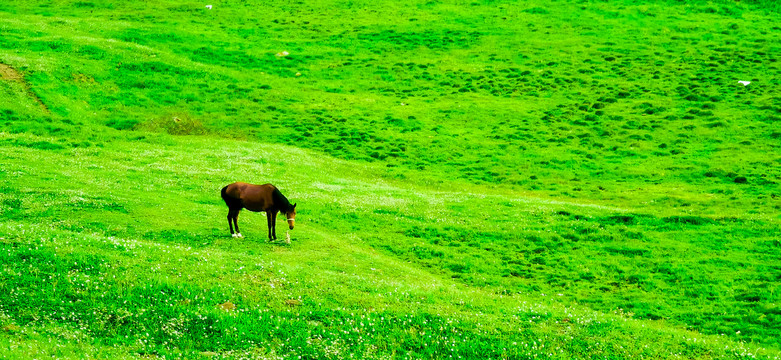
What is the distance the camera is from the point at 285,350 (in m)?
15.7

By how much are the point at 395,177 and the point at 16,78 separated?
30.7 metres

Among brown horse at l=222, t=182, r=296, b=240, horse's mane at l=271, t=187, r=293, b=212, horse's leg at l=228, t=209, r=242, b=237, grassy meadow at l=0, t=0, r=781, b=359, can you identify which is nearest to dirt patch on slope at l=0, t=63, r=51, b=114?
grassy meadow at l=0, t=0, r=781, b=359

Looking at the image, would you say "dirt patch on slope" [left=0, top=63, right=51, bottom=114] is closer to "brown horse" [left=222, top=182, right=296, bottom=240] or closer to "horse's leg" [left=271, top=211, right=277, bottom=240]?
"brown horse" [left=222, top=182, right=296, bottom=240]

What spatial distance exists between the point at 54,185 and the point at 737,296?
1154 inches

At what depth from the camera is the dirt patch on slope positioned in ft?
156

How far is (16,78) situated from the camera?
49406mm

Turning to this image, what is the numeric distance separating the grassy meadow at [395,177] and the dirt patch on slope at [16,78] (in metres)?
0.24

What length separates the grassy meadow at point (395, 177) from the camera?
56.6ft

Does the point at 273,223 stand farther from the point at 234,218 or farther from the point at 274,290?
the point at 274,290

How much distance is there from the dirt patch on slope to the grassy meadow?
0.24m

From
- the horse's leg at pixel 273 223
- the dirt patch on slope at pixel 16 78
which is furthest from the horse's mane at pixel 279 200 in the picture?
the dirt patch on slope at pixel 16 78

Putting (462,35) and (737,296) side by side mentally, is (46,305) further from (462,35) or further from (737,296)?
(462,35)

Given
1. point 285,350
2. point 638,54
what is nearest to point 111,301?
point 285,350

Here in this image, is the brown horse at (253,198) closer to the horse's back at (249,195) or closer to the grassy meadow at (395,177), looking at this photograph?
the horse's back at (249,195)
